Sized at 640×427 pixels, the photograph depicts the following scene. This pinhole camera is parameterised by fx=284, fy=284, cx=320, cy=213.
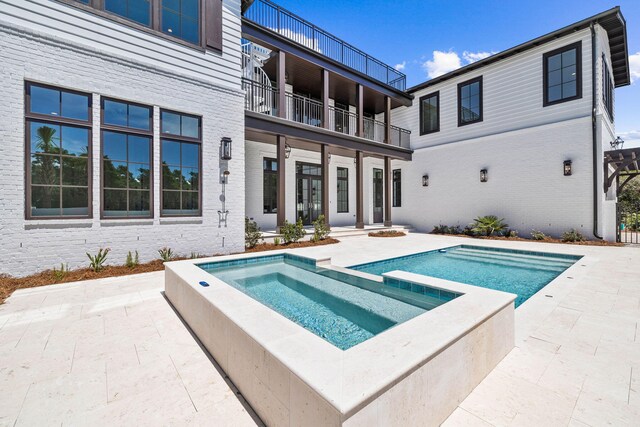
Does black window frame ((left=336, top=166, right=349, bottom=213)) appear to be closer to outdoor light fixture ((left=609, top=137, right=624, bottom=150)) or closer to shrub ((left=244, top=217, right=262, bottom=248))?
shrub ((left=244, top=217, right=262, bottom=248))

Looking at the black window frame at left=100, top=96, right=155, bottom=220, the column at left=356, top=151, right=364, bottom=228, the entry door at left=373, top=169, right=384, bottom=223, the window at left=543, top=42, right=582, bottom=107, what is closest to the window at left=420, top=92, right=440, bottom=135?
A: the entry door at left=373, top=169, right=384, bottom=223

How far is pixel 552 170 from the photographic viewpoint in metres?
9.19

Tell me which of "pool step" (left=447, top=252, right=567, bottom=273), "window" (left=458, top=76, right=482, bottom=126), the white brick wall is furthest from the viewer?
"window" (left=458, top=76, right=482, bottom=126)

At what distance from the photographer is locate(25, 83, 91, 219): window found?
4.65m

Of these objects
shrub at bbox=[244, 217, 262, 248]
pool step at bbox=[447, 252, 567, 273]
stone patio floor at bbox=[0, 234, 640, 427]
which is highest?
shrub at bbox=[244, 217, 262, 248]

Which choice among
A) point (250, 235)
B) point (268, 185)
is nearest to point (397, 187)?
point (268, 185)

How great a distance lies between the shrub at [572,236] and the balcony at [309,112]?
6.66 metres

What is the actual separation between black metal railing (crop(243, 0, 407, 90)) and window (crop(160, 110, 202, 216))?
12.0 ft

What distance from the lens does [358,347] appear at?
5.35 ft

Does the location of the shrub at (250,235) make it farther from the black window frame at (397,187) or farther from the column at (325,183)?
the black window frame at (397,187)

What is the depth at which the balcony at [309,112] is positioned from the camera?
27.5 feet

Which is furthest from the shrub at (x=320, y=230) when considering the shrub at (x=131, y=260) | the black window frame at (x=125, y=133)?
the shrub at (x=131, y=260)

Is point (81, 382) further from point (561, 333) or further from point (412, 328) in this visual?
point (561, 333)

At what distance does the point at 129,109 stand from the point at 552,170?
11.9m
